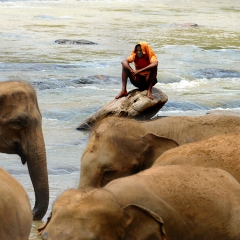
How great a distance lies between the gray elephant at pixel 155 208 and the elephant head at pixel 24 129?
1.95 m

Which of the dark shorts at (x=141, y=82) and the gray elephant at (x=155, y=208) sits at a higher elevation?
the gray elephant at (x=155, y=208)

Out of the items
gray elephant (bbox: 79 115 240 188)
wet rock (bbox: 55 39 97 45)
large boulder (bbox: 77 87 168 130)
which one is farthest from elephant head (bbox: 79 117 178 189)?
wet rock (bbox: 55 39 97 45)

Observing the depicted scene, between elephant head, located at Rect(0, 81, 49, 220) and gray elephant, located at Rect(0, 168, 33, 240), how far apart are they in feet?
6.86

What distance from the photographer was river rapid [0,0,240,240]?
475 inches

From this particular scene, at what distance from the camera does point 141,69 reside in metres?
9.16

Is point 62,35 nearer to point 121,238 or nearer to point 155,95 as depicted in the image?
point 155,95

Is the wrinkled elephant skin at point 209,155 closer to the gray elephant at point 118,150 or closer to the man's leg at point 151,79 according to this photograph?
the gray elephant at point 118,150

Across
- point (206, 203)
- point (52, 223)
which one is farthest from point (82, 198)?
point (206, 203)

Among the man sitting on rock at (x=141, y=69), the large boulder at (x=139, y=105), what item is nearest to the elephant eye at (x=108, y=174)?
the large boulder at (x=139, y=105)

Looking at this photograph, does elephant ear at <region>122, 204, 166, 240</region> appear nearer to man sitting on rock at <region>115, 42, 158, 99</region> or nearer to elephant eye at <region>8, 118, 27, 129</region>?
elephant eye at <region>8, 118, 27, 129</region>

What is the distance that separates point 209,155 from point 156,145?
353 millimetres

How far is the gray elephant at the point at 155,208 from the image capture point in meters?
4.10

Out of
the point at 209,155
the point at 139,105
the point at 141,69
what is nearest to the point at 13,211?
the point at 209,155

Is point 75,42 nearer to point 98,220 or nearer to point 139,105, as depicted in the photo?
point 139,105
